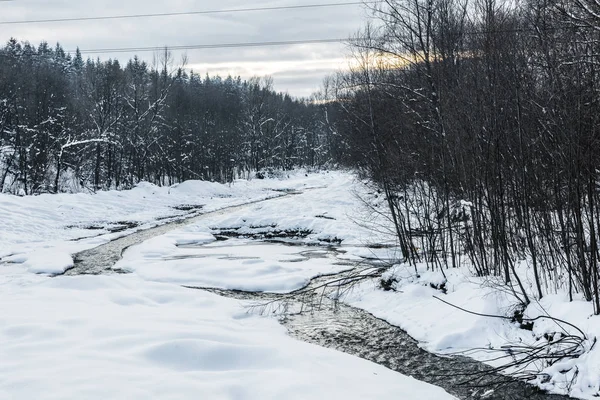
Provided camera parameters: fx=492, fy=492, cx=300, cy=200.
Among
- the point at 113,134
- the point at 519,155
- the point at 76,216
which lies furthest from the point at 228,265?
the point at 113,134

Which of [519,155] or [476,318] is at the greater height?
[519,155]

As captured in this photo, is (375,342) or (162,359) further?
(375,342)

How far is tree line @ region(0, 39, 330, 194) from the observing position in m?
31.3

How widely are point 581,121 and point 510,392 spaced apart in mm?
3342

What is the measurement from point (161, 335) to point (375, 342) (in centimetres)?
335

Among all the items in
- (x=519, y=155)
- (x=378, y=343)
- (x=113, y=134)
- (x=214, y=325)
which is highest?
(x=113, y=134)

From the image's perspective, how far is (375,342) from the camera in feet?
25.6

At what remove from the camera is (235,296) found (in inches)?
409

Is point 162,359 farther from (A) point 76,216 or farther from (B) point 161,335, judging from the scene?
(A) point 76,216

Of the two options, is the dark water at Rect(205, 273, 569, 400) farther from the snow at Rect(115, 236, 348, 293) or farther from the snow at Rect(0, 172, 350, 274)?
the snow at Rect(0, 172, 350, 274)

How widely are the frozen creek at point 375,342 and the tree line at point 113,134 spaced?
64.5ft

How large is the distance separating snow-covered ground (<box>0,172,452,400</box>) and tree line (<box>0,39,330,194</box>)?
1516cm

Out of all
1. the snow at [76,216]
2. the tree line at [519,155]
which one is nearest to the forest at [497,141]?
the tree line at [519,155]

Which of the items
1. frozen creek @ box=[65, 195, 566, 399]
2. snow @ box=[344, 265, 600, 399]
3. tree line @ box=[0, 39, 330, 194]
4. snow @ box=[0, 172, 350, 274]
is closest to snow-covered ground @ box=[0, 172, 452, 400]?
snow @ box=[0, 172, 350, 274]
